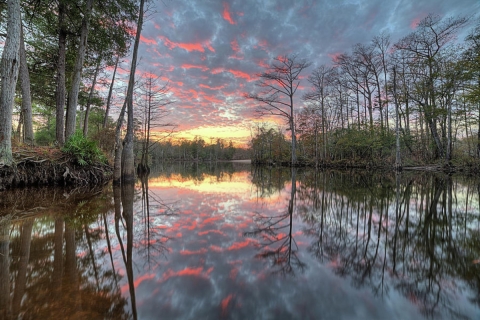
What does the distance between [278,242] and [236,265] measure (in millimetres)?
1029

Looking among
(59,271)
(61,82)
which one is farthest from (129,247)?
(61,82)

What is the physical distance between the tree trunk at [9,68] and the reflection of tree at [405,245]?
8.54 metres

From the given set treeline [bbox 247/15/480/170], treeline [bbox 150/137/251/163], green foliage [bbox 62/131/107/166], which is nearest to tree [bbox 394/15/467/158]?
treeline [bbox 247/15/480/170]

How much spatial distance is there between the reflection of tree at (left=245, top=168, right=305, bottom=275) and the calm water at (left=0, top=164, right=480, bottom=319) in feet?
→ 0.07

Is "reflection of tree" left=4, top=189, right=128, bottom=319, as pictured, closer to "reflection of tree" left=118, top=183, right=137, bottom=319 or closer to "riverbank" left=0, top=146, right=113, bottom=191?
"reflection of tree" left=118, top=183, right=137, bottom=319

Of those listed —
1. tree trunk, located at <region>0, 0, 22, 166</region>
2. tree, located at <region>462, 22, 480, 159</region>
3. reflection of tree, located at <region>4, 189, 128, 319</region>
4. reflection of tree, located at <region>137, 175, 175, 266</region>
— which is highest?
tree, located at <region>462, 22, 480, 159</region>

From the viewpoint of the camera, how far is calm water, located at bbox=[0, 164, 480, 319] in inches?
70.7

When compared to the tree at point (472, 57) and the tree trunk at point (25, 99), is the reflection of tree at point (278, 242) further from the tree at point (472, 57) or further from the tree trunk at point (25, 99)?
the tree at point (472, 57)

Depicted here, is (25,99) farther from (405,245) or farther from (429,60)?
(429,60)

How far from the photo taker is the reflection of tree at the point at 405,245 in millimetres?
2162

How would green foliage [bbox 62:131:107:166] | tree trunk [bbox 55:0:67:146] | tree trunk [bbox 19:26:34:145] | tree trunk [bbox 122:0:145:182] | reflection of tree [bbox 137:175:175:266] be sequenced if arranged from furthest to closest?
tree trunk [bbox 55:0:67:146], tree trunk [bbox 122:0:145:182], tree trunk [bbox 19:26:34:145], green foliage [bbox 62:131:107:166], reflection of tree [bbox 137:175:175:266]

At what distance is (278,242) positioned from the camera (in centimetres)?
338

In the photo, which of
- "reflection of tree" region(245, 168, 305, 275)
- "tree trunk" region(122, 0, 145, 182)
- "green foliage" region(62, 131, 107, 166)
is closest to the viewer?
"reflection of tree" region(245, 168, 305, 275)

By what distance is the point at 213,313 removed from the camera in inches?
68.2
